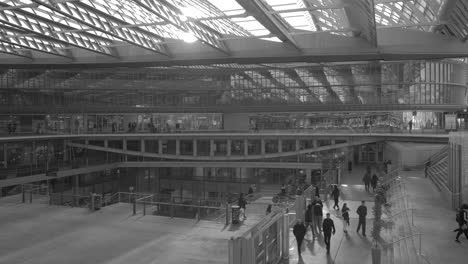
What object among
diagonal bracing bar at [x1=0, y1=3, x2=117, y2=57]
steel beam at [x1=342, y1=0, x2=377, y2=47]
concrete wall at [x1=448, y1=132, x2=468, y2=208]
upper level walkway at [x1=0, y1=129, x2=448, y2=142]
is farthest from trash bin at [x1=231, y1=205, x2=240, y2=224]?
upper level walkway at [x1=0, y1=129, x2=448, y2=142]

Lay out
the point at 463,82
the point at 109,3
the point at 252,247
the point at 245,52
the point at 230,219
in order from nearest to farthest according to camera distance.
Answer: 1. the point at 252,247
2. the point at 230,219
3. the point at 109,3
4. the point at 245,52
5. the point at 463,82

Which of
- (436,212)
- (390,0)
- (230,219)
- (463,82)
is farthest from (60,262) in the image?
(463,82)

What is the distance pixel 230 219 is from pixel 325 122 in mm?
35527

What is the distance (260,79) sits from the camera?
4988cm

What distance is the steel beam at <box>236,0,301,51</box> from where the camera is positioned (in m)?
14.2

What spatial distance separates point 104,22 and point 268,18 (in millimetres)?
10483

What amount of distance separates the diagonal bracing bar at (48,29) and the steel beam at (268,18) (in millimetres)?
10759

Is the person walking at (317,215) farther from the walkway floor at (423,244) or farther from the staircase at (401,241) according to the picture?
the staircase at (401,241)

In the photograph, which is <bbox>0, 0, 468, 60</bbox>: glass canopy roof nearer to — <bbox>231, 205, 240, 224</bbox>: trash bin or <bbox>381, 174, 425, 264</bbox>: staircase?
<bbox>381, 174, 425, 264</bbox>: staircase

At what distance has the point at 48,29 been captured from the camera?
23562mm

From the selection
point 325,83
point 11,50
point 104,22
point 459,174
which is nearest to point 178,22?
point 104,22

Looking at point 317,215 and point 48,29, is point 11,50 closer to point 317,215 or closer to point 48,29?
point 48,29

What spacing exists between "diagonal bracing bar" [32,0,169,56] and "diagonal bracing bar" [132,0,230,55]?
2895mm

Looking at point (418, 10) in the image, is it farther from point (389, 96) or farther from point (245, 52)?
point (389, 96)
